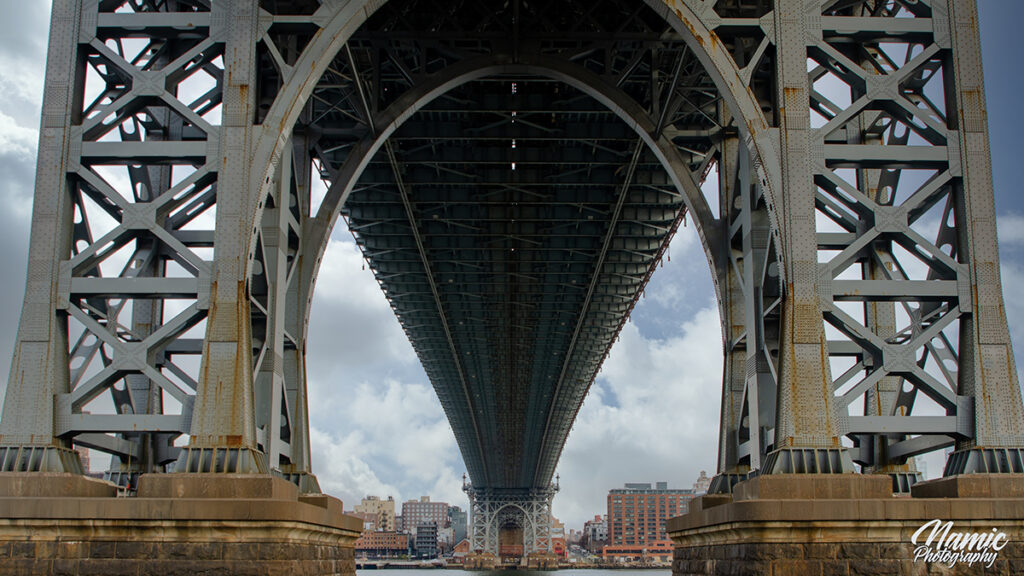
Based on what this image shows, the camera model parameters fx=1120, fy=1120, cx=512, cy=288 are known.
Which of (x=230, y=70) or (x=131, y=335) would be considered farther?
(x=131, y=335)

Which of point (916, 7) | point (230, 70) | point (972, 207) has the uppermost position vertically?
point (916, 7)

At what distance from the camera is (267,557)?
1435 centimetres

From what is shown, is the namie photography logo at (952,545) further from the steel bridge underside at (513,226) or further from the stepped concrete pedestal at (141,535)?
the steel bridge underside at (513,226)

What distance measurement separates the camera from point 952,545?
1396cm

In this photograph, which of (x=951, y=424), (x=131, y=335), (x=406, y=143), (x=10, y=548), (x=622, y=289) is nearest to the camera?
(x=10, y=548)

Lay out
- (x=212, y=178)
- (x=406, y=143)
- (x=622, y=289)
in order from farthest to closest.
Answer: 1. (x=622, y=289)
2. (x=406, y=143)
3. (x=212, y=178)

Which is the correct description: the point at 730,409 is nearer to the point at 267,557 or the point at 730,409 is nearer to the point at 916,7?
the point at 916,7

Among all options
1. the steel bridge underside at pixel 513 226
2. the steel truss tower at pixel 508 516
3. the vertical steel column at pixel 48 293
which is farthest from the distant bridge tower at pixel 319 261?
the steel truss tower at pixel 508 516

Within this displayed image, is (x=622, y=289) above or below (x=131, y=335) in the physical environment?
above

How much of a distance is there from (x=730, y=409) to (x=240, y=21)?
1097 centimetres

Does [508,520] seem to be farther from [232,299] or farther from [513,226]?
[232,299]

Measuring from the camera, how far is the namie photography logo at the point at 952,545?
13.9 m

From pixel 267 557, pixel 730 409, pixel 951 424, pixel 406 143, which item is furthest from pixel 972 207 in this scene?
pixel 406 143

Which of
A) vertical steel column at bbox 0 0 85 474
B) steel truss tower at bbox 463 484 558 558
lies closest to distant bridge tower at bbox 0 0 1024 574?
vertical steel column at bbox 0 0 85 474
